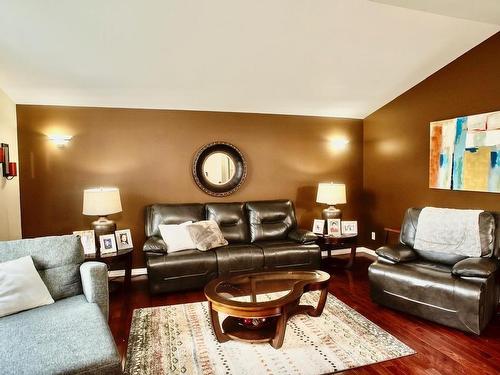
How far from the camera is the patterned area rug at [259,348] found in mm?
2170

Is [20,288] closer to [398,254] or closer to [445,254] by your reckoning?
[398,254]

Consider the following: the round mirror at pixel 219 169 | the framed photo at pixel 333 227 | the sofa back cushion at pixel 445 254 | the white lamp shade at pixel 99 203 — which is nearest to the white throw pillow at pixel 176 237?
the white lamp shade at pixel 99 203

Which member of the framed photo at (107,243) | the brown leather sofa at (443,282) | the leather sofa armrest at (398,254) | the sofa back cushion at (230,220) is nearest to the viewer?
the brown leather sofa at (443,282)

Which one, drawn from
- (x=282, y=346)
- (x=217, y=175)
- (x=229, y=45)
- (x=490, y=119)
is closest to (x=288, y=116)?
(x=217, y=175)

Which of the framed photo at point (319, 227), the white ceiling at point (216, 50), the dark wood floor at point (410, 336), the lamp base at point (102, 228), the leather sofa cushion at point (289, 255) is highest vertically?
the white ceiling at point (216, 50)

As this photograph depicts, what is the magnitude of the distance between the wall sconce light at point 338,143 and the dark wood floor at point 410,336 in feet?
7.25

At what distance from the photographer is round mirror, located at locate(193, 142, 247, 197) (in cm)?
444

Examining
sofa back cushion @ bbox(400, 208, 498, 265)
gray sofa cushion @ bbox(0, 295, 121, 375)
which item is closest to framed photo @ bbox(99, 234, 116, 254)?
gray sofa cushion @ bbox(0, 295, 121, 375)

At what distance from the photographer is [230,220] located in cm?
421

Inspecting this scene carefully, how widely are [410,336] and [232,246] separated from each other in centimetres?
200

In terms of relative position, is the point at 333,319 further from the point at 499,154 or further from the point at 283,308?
the point at 499,154

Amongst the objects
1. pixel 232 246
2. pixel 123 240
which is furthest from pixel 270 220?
pixel 123 240

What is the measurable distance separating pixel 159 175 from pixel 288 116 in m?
2.09

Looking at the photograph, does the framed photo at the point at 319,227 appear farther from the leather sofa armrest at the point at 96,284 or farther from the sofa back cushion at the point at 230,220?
the leather sofa armrest at the point at 96,284
